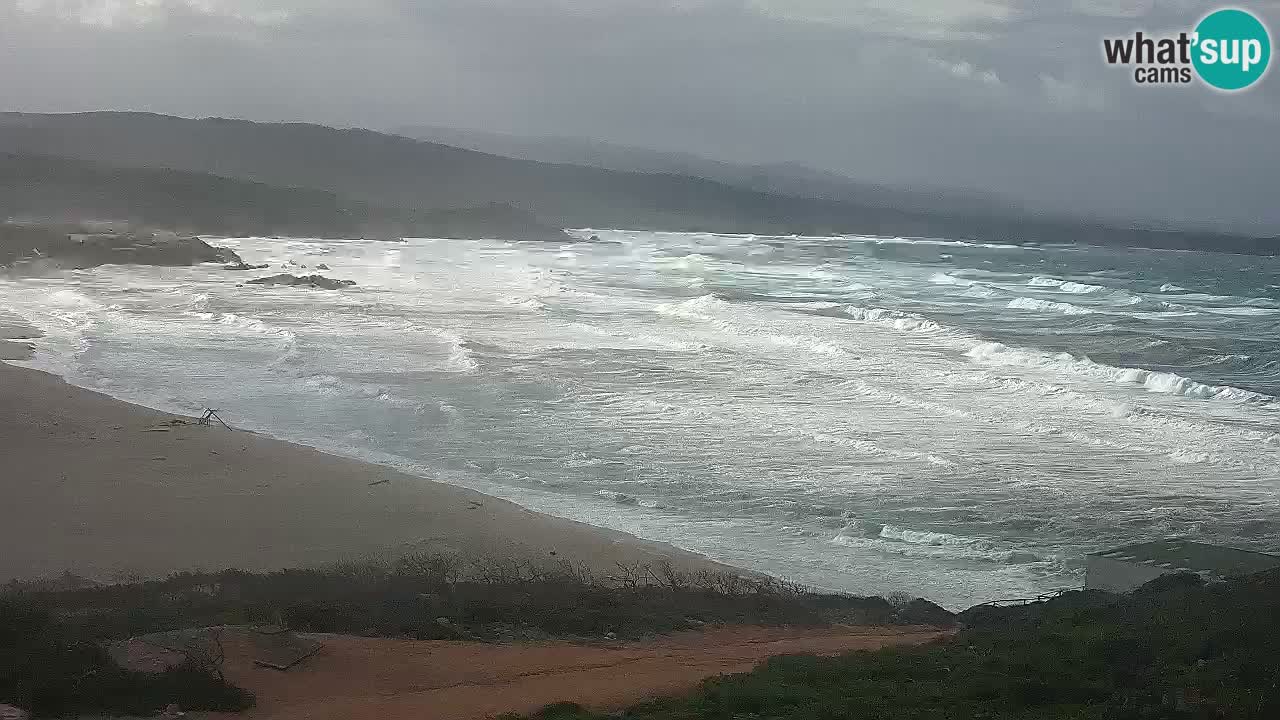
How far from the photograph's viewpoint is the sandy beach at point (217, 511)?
11711 millimetres

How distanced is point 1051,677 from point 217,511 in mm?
9526

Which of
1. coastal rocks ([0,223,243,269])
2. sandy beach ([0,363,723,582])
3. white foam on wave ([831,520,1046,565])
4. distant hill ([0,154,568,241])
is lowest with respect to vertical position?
white foam on wave ([831,520,1046,565])

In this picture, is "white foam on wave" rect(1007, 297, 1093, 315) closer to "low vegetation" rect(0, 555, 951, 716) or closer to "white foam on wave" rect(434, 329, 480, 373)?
"white foam on wave" rect(434, 329, 480, 373)

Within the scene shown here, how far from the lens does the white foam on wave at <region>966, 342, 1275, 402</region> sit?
2448 centimetres

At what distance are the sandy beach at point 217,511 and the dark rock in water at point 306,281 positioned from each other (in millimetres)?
27193

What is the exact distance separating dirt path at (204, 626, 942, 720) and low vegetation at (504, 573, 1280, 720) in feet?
1.68

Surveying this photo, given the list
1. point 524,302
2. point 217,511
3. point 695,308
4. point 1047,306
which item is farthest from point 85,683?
point 1047,306

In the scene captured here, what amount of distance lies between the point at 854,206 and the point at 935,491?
12574cm

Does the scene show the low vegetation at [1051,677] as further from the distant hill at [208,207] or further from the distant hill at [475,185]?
the distant hill at [475,185]

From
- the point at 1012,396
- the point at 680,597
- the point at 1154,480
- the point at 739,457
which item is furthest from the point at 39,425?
the point at 1012,396

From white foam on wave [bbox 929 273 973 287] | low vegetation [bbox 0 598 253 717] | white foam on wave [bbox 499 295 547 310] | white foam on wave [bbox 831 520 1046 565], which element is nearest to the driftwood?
white foam on wave [bbox 831 520 1046 565]

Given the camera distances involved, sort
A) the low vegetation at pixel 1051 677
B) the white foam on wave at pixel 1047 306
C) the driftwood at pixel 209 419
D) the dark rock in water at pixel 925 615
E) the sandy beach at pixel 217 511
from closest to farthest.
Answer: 1. the low vegetation at pixel 1051 677
2. the dark rock in water at pixel 925 615
3. the sandy beach at pixel 217 511
4. the driftwood at pixel 209 419
5. the white foam on wave at pixel 1047 306

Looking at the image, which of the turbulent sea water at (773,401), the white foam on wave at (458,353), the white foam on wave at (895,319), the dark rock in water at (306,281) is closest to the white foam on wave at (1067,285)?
the turbulent sea water at (773,401)

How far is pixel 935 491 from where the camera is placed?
15.6m
